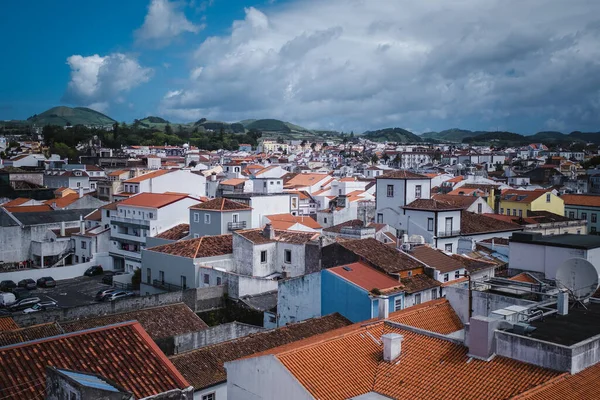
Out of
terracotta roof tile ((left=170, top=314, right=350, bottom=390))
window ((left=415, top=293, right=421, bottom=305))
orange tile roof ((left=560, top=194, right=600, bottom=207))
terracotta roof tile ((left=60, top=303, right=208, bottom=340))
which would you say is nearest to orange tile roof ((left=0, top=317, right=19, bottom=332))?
terracotta roof tile ((left=60, top=303, right=208, bottom=340))

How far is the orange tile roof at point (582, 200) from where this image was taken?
5984cm

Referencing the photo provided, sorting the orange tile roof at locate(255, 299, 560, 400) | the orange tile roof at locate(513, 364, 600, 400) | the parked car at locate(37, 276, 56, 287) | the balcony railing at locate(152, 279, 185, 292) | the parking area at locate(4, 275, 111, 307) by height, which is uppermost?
the orange tile roof at locate(513, 364, 600, 400)

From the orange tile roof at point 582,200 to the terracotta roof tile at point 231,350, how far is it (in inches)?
1880

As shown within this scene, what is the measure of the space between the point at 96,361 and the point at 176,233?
34.7 metres

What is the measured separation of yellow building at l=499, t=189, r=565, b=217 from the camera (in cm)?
5712

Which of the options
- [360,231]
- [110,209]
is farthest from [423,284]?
[110,209]

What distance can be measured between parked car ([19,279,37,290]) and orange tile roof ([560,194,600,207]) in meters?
55.3

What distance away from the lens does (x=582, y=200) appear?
201ft

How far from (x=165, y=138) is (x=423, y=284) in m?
166

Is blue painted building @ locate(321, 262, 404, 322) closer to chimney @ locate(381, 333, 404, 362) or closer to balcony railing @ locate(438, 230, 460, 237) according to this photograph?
chimney @ locate(381, 333, 404, 362)

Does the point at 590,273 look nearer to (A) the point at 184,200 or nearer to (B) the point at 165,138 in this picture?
(A) the point at 184,200

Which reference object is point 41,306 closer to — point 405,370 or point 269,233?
point 269,233

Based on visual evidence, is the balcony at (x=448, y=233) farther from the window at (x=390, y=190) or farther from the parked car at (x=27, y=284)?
the parked car at (x=27, y=284)

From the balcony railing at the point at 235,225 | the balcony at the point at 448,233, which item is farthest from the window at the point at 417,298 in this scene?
the balcony railing at the point at 235,225
